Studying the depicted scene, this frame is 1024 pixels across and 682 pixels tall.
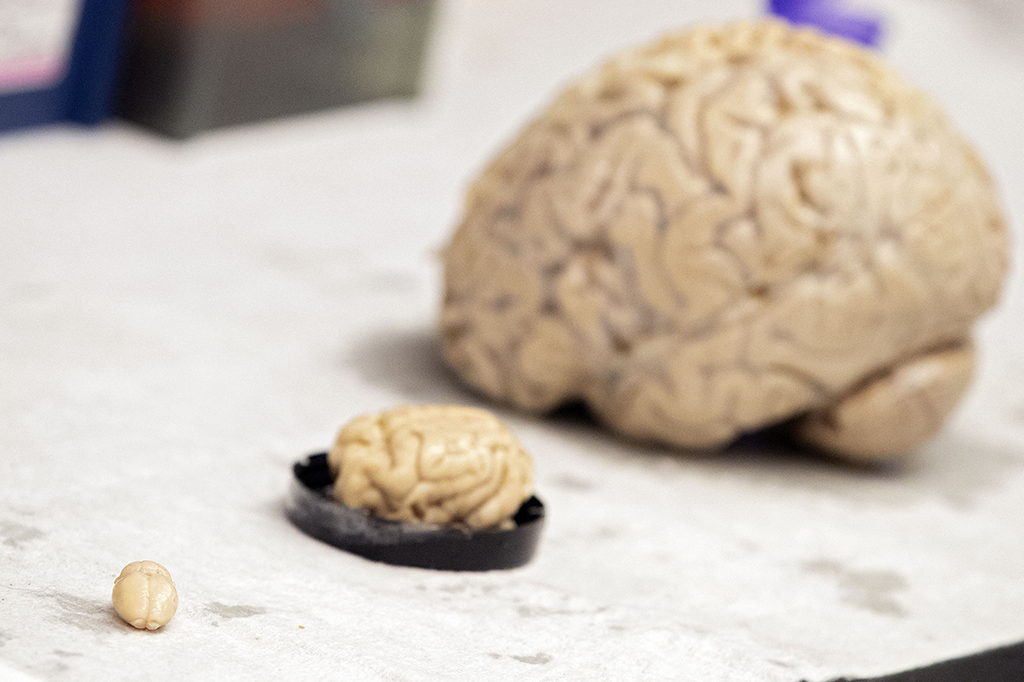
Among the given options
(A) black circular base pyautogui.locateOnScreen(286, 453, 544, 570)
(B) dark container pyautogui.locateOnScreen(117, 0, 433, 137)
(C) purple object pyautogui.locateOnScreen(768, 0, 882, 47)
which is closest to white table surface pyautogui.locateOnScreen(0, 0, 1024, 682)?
(A) black circular base pyautogui.locateOnScreen(286, 453, 544, 570)

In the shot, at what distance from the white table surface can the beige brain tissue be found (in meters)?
0.02

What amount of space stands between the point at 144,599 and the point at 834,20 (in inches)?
92.8

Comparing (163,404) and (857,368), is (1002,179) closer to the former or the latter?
(857,368)

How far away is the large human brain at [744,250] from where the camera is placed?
7.92ft

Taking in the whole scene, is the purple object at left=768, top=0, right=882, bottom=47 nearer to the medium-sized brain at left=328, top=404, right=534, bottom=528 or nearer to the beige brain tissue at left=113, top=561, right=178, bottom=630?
the medium-sized brain at left=328, top=404, right=534, bottom=528

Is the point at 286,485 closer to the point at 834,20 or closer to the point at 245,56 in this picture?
the point at 834,20

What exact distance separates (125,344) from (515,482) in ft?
3.52

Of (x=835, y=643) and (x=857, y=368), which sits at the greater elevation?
(x=857, y=368)

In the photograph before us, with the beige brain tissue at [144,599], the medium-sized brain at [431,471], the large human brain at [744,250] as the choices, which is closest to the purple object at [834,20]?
the large human brain at [744,250]

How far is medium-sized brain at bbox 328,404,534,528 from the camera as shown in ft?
6.16

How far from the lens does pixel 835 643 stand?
1847 millimetres

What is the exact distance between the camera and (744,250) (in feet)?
7.86

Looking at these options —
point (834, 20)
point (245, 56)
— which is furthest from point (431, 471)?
point (245, 56)

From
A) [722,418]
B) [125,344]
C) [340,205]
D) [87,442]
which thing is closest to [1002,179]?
[340,205]
